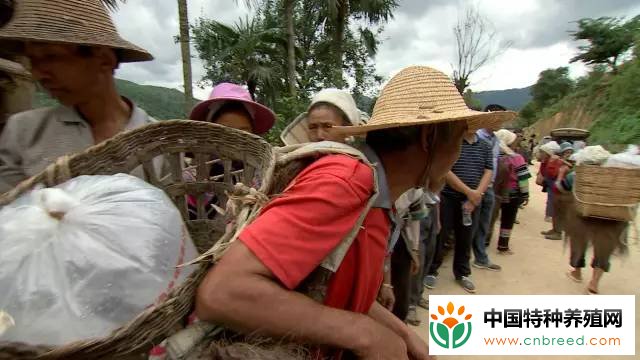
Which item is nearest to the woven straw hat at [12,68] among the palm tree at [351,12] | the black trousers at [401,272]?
the black trousers at [401,272]

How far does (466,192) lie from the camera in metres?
4.06

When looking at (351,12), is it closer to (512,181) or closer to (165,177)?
(512,181)

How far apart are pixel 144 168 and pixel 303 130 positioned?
1.71 m

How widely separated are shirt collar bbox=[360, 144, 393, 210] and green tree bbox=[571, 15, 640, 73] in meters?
30.4

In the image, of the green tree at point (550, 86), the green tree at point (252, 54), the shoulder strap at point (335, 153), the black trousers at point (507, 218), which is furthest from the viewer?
the green tree at point (550, 86)

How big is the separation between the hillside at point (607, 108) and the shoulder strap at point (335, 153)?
57.6 ft

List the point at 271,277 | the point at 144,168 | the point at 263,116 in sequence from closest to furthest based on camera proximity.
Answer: the point at 271,277, the point at 144,168, the point at 263,116

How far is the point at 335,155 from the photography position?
0.98 metres

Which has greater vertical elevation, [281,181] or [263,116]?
[263,116]

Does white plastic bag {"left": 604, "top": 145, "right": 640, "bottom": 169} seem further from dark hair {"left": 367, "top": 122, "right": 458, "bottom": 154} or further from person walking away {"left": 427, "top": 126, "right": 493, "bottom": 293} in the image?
dark hair {"left": 367, "top": 122, "right": 458, "bottom": 154}

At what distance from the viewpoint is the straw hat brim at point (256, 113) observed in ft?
7.42

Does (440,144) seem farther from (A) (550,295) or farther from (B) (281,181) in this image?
(A) (550,295)

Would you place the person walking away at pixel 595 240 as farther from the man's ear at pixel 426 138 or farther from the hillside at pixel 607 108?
the hillside at pixel 607 108

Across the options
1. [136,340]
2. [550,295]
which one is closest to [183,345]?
[136,340]
